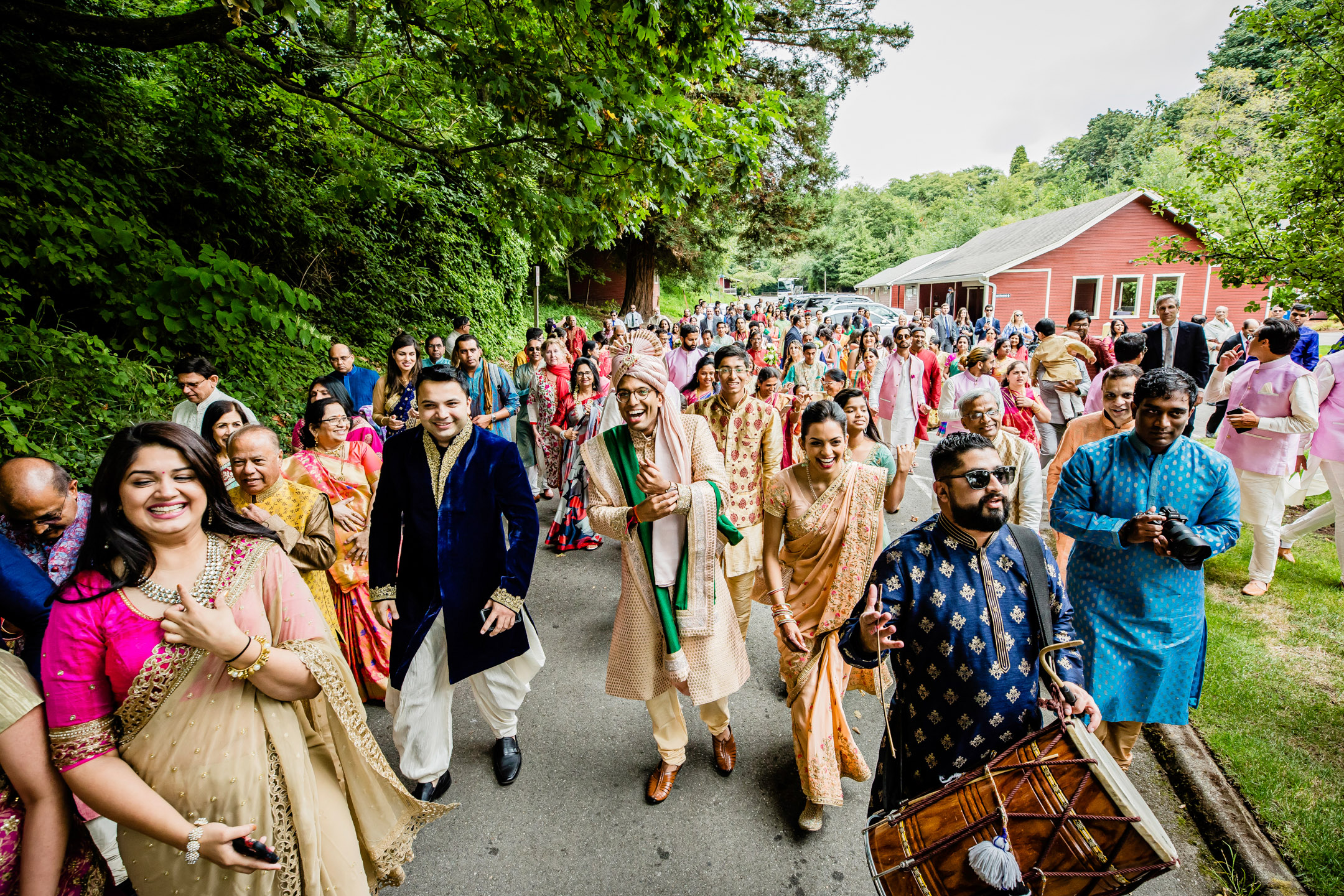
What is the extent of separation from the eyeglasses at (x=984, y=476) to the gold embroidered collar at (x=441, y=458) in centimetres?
222

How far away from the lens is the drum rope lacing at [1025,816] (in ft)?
5.16

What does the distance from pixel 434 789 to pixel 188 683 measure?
1832 mm

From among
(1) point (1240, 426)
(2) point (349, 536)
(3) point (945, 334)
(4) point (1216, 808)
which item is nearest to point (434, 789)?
(2) point (349, 536)

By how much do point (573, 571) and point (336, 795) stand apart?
13.3 feet

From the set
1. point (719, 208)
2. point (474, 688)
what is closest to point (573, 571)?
point (474, 688)

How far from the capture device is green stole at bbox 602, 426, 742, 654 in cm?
303

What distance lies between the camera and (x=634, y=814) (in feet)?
10.0

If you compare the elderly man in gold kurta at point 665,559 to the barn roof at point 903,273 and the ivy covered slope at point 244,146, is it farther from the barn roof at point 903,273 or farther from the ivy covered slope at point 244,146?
the barn roof at point 903,273

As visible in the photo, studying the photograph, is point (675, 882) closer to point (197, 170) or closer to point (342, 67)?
point (197, 170)

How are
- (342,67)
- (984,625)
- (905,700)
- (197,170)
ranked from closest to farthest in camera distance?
(984,625) < (905,700) < (197,170) < (342,67)

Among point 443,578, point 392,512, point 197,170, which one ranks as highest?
point 197,170

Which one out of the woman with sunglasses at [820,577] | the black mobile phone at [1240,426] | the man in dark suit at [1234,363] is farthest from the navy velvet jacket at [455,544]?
the man in dark suit at [1234,363]

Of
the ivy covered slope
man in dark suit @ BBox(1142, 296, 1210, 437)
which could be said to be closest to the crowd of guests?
the ivy covered slope

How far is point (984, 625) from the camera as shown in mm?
2135
